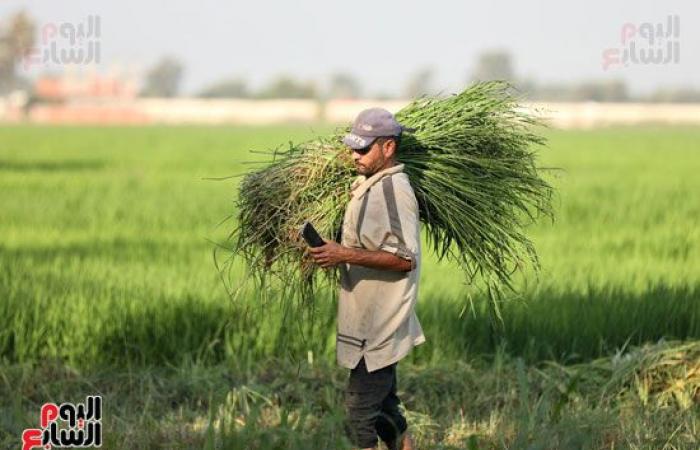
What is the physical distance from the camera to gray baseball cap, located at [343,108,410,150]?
425cm

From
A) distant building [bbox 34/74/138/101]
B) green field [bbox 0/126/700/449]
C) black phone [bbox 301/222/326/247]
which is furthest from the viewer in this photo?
distant building [bbox 34/74/138/101]

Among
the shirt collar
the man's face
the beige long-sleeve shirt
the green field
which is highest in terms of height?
the man's face

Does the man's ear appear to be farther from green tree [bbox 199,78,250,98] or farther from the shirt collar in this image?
green tree [bbox 199,78,250,98]

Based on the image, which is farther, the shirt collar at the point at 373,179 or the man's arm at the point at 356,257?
the shirt collar at the point at 373,179

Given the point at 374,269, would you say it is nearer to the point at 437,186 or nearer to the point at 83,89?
the point at 437,186

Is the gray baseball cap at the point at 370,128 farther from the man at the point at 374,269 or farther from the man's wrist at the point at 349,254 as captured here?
the man's wrist at the point at 349,254

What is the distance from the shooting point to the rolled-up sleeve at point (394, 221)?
4.18 m

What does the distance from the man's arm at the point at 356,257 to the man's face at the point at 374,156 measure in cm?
29

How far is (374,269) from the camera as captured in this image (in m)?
4.25

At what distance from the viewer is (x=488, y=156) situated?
15.6 feet

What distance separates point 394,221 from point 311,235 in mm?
291

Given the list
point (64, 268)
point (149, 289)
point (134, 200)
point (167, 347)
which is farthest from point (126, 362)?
point (134, 200)

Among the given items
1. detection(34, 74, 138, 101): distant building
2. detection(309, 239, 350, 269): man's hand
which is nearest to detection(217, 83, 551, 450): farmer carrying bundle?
detection(309, 239, 350, 269): man's hand

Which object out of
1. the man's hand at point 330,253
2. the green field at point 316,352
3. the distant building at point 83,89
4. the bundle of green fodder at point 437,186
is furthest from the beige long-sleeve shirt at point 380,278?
the distant building at point 83,89
